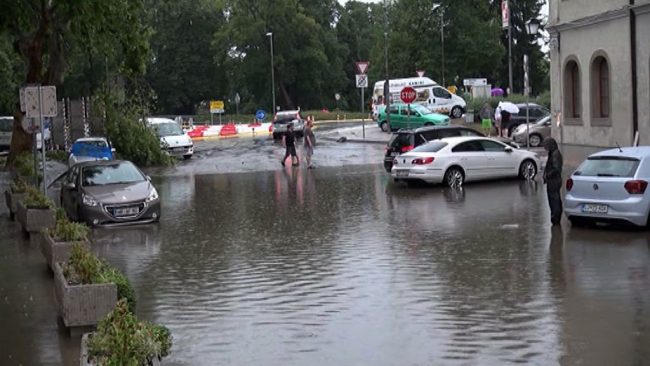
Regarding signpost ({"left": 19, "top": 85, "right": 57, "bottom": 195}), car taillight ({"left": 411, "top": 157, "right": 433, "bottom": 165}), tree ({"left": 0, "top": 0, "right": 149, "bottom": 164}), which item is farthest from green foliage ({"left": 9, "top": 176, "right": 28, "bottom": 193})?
car taillight ({"left": 411, "top": 157, "right": 433, "bottom": 165})

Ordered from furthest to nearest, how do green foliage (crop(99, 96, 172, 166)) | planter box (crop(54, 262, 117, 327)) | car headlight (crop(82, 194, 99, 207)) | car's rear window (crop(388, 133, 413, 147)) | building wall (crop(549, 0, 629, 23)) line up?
green foliage (crop(99, 96, 172, 166))
building wall (crop(549, 0, 629, 23))
car's rear window (crop(388, 133, 413, 147))
car headlight (crop(82, 194, 99, 207))
planter box (crop(54, 262, 117, 327))

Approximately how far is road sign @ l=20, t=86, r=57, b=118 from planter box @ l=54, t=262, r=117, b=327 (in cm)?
892

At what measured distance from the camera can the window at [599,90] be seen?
112 ft

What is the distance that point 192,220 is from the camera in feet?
64.1

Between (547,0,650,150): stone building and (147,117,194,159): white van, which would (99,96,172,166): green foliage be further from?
(547,0,650,150): stone building

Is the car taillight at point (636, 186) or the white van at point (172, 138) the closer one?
the car taillight at point (636, 186)

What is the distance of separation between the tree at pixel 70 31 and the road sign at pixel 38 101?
466 cm

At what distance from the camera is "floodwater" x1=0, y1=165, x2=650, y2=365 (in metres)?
8.59

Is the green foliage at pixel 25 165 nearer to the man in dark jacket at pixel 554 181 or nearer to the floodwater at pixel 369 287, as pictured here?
the floodwater at pixel 369 287

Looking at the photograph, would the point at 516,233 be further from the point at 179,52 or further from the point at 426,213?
the point at 179,52

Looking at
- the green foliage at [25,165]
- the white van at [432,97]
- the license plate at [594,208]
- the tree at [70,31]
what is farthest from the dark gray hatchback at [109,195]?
the white van at [432,97]

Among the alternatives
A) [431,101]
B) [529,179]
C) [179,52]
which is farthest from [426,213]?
[179,52]

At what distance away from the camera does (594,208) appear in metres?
15.8

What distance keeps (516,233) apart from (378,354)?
805cm
